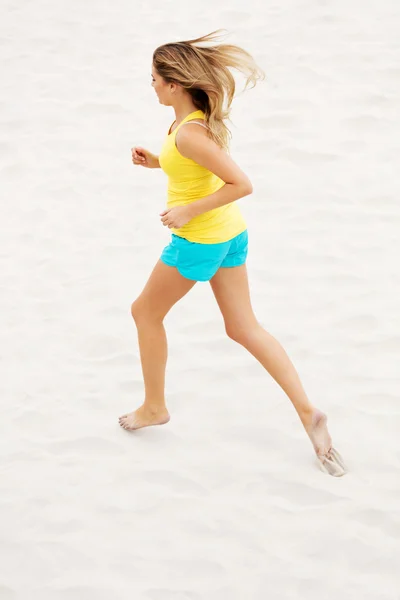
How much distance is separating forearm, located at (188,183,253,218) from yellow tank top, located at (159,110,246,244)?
0.32ft

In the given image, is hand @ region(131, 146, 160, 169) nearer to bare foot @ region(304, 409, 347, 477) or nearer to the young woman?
the young woman

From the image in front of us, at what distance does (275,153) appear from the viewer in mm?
5676

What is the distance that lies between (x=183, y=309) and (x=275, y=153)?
1.49 metres

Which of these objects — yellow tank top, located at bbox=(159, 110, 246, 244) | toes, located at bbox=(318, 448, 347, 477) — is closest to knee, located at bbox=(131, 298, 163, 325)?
yellow tank top, located at bbox=(159, 110, 246, 244)

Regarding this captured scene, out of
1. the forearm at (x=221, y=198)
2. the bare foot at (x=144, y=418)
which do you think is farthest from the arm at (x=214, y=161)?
the bare foot at (x=144, y=418)

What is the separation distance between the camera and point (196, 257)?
333cm

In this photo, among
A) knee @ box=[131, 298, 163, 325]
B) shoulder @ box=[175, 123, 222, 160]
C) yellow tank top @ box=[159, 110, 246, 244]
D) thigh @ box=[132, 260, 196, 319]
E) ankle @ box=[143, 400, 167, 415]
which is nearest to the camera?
shoulder @ box=[175, 123, 222, 160]

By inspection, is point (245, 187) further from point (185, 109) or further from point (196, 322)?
point (196, 322)

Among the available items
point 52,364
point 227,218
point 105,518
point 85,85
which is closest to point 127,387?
point 52,364

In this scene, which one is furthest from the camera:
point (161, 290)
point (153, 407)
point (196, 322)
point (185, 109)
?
point (196, 322)

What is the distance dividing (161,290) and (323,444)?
2.80 ft

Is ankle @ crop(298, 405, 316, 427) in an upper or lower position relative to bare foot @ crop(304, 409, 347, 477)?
upper

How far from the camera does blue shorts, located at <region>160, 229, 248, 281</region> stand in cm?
332

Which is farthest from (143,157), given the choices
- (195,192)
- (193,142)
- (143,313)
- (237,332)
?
(237,332)
